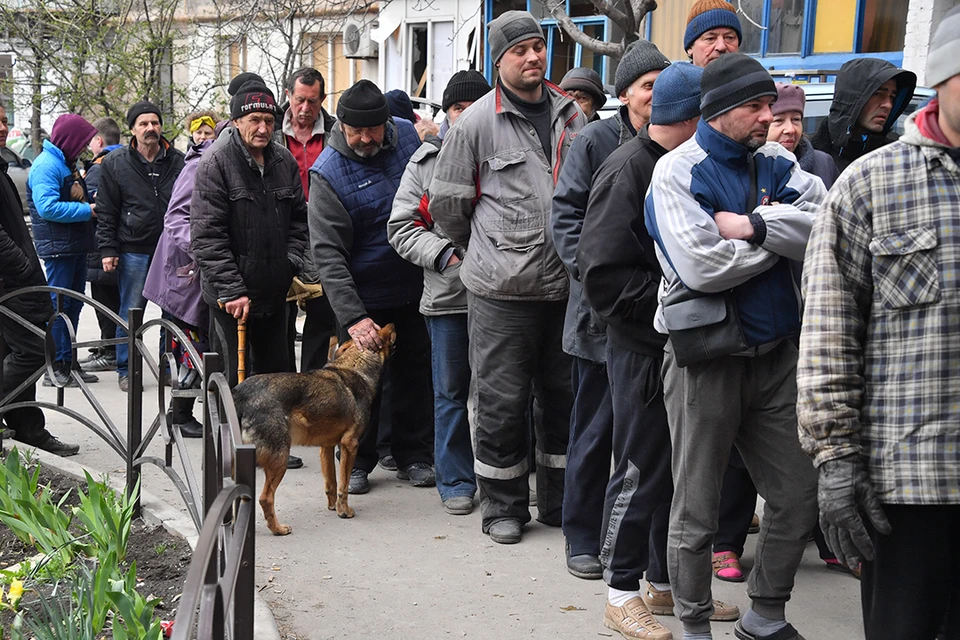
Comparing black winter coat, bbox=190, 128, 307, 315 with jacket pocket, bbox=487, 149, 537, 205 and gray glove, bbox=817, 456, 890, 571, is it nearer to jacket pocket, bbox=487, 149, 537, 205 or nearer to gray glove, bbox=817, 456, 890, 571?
jacket pocket, bbox=487, 149, 537, 205

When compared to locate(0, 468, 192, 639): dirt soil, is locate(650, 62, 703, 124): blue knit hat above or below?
above

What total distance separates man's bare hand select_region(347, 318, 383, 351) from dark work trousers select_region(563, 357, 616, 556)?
4.62 ft

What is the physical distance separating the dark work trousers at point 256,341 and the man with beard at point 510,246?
1.73m

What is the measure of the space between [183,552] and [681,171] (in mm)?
2795

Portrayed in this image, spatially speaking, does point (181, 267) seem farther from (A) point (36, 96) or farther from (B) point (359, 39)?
A: (B) point (359, 39)

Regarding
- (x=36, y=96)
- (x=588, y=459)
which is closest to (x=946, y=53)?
(x=588, y=459)

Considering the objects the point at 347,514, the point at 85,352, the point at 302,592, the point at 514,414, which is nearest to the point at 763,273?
the point at 514,414

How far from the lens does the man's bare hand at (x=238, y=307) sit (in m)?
6.24

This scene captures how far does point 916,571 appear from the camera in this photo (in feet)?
9.15

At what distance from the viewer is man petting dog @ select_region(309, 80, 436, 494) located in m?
5.89

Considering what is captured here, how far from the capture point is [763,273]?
3.69 metres

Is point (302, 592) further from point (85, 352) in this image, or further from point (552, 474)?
point (85, 352)

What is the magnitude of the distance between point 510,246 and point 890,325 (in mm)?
2417

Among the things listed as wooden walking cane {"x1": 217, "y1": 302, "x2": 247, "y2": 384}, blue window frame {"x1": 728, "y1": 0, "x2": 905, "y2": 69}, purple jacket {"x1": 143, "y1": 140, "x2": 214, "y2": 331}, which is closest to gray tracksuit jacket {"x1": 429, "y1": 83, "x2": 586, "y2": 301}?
wooden walking cane {"x1": 217, "y1": 302, "x2": 247, "y2": 384}
